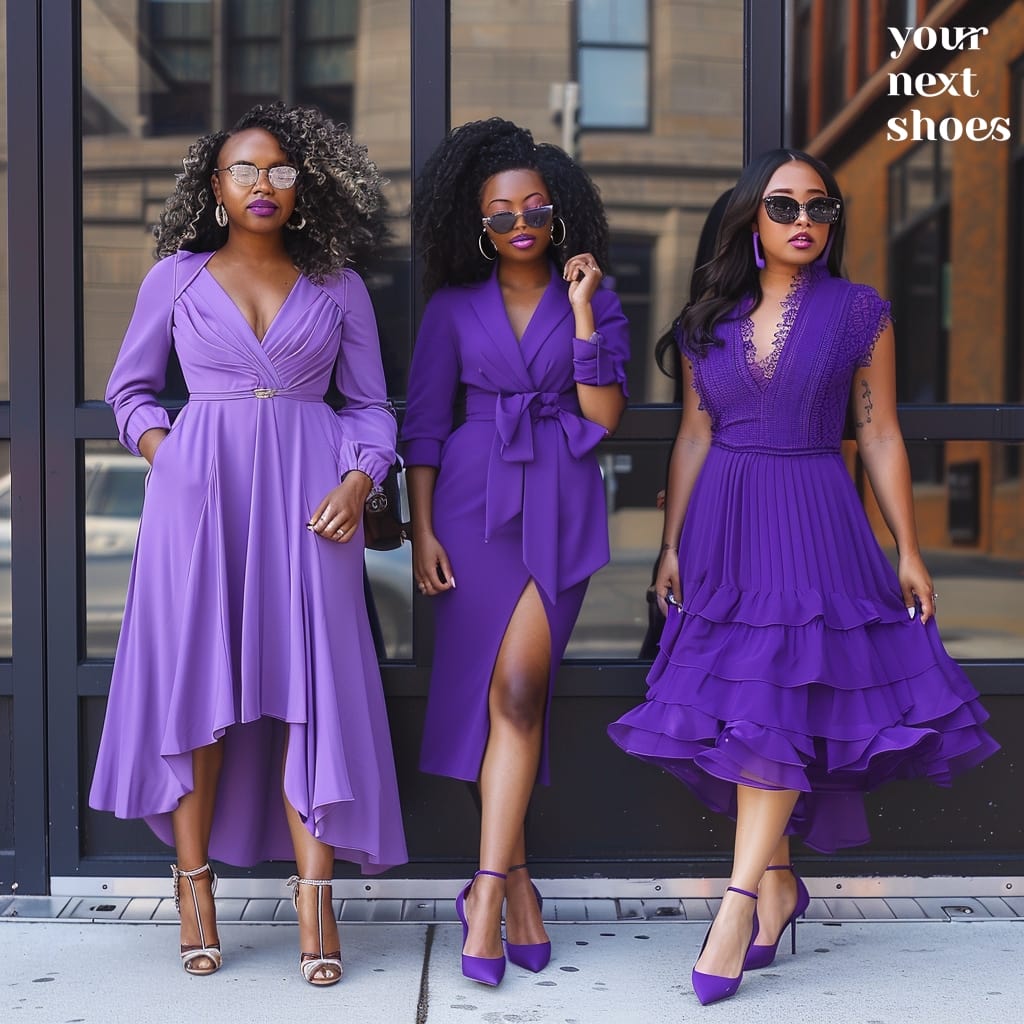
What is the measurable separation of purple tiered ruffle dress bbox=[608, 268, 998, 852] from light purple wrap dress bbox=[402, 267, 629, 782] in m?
0.28

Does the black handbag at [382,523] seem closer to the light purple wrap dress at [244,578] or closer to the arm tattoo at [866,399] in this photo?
the light purple wrap dress at [244,578]

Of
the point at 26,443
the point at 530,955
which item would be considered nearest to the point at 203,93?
the point at 26,443

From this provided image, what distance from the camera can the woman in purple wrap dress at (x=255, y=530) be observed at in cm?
319

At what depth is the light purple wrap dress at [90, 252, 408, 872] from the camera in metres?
3.18

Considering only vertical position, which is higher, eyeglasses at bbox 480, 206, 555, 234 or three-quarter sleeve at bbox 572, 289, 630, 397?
eyeglasses at bbox 480, 206, 555, 234

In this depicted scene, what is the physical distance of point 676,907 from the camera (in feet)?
12.5

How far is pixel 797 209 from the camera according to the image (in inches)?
127

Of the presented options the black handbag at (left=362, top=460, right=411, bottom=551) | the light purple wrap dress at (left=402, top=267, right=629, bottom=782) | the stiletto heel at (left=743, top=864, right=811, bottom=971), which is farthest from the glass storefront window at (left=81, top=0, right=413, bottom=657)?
the stiletto heel at (left=743, top=864, right=811, bottom=971)

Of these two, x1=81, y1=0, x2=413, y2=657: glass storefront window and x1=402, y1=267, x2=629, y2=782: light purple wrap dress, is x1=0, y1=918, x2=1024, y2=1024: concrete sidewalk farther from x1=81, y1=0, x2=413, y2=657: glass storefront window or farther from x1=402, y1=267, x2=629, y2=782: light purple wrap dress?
x1=81, y1=0, x2=413, y2=657: glass storefront window

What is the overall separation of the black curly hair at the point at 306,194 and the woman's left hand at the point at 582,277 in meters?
0.56

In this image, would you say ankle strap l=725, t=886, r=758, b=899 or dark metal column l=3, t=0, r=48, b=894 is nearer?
ankle strap l=725, t=886, r=758, b=899

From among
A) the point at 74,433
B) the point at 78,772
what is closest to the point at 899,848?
the point at 78,772

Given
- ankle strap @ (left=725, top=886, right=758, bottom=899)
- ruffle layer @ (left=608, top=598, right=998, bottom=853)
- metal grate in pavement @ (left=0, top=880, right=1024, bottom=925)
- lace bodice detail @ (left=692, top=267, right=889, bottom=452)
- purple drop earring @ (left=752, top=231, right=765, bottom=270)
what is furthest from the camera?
metal grate in pavement @ (left=0, top=880, right=1024, bottom=925)

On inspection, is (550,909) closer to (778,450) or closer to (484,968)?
(484,968)
